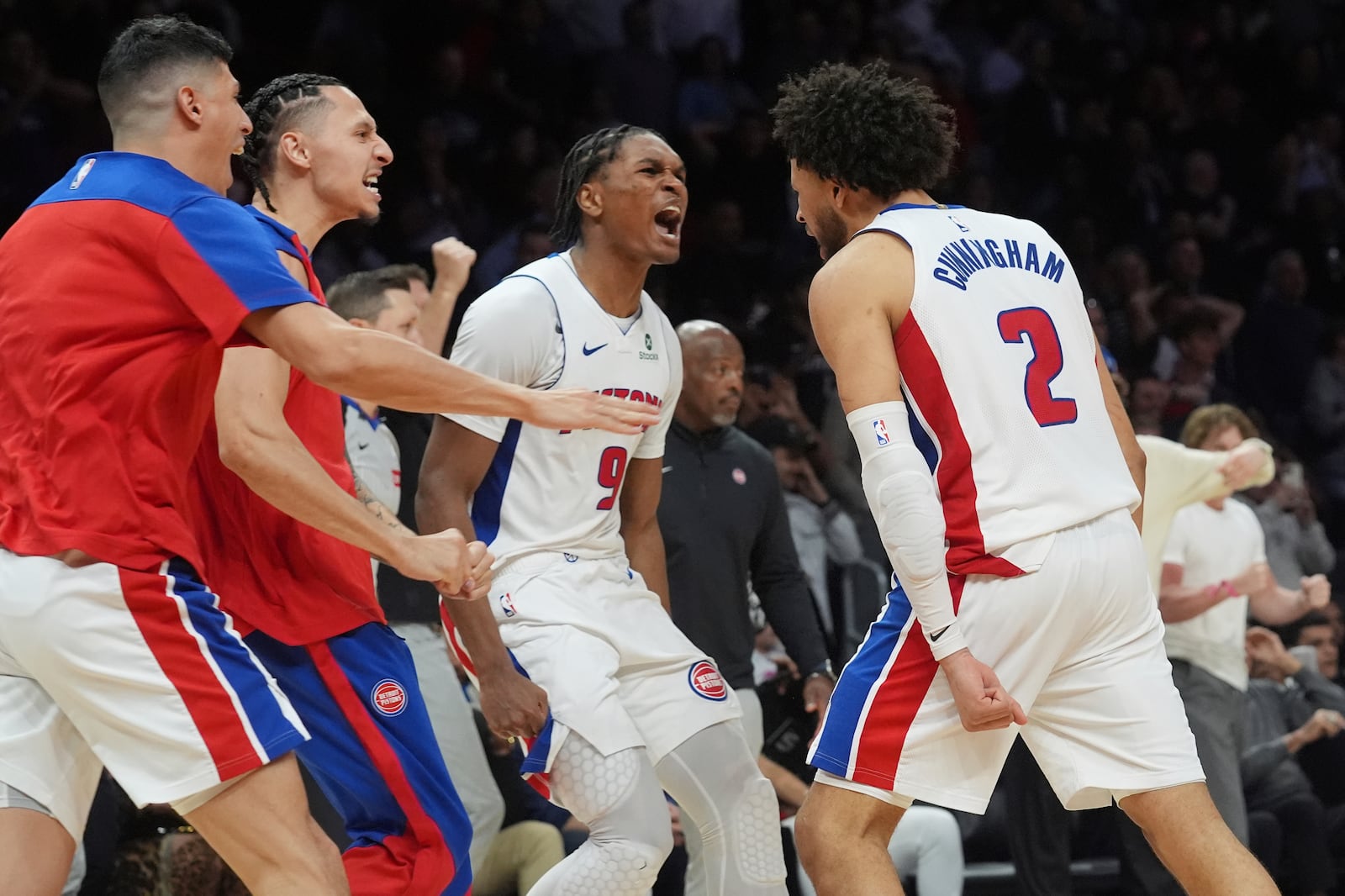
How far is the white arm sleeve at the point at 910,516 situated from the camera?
3459 mm

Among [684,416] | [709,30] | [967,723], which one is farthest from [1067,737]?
[709,30]

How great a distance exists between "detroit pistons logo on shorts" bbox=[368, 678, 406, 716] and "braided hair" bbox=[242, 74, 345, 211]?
4.30ft

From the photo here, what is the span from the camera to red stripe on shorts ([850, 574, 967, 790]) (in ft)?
11.6

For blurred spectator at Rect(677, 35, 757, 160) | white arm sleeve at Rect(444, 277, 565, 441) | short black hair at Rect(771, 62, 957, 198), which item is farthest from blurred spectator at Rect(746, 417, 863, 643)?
short black hair at Rect(771, 62, 957, 198)

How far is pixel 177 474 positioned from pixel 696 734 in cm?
161

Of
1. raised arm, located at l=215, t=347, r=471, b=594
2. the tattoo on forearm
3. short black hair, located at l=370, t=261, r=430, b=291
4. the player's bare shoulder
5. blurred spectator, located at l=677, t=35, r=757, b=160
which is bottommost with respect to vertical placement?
the tattoo on forearm

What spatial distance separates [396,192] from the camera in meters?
9.42

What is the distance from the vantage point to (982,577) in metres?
3.59

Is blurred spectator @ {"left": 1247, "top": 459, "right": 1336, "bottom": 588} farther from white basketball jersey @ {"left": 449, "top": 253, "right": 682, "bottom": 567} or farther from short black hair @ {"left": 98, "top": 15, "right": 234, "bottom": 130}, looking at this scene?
short black hair @ {"left": 98, "top": 15, "right": 234, "bottom": 130}

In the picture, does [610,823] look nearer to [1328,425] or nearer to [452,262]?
[452,262]

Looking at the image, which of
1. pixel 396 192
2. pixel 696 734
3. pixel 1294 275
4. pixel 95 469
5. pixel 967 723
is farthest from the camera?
pixel 1294 275

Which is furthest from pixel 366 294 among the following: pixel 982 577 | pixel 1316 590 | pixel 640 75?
pixel 640 75

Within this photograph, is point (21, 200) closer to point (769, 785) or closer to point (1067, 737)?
point (769, 785)

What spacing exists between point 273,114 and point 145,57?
834 millimetres
